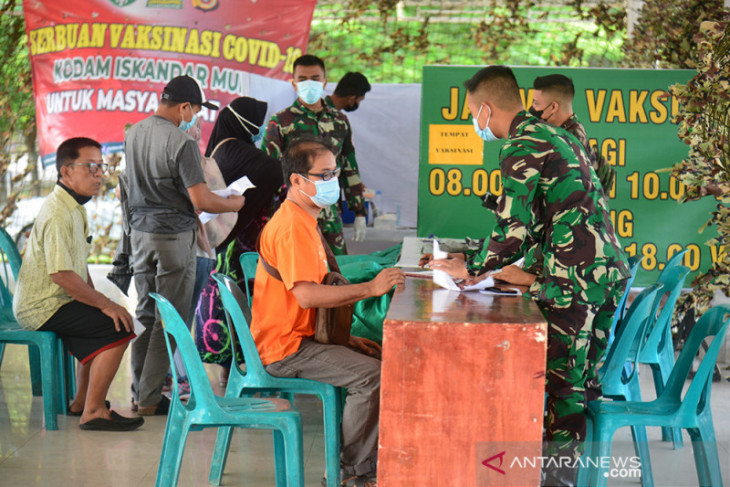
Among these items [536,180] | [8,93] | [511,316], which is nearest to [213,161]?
[536,180]

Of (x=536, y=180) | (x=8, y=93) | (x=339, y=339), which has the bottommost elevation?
(x=339, y=339)

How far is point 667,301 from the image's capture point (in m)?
3.73

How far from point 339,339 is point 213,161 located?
177 cm

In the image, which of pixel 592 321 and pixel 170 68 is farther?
pixel 170 68

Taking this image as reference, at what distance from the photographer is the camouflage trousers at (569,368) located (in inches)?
117

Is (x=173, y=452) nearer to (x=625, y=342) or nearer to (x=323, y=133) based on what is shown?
(x=625, y=342)

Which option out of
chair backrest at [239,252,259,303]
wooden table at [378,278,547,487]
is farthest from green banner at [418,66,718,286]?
wooden table at [378,278,547,487]

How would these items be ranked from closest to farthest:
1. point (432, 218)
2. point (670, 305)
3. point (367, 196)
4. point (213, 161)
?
point (670, 305) → point (213, 161) → point (432, 218) → point (367, 196)

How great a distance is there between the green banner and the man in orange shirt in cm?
225

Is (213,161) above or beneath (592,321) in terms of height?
above

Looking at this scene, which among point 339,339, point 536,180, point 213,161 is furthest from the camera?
point 213,161

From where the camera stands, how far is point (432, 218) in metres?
5.62

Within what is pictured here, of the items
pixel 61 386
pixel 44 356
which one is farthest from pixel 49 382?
pixel 61 386

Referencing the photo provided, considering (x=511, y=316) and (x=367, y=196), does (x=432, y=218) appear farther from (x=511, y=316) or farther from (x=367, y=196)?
(x=511, y=316)
